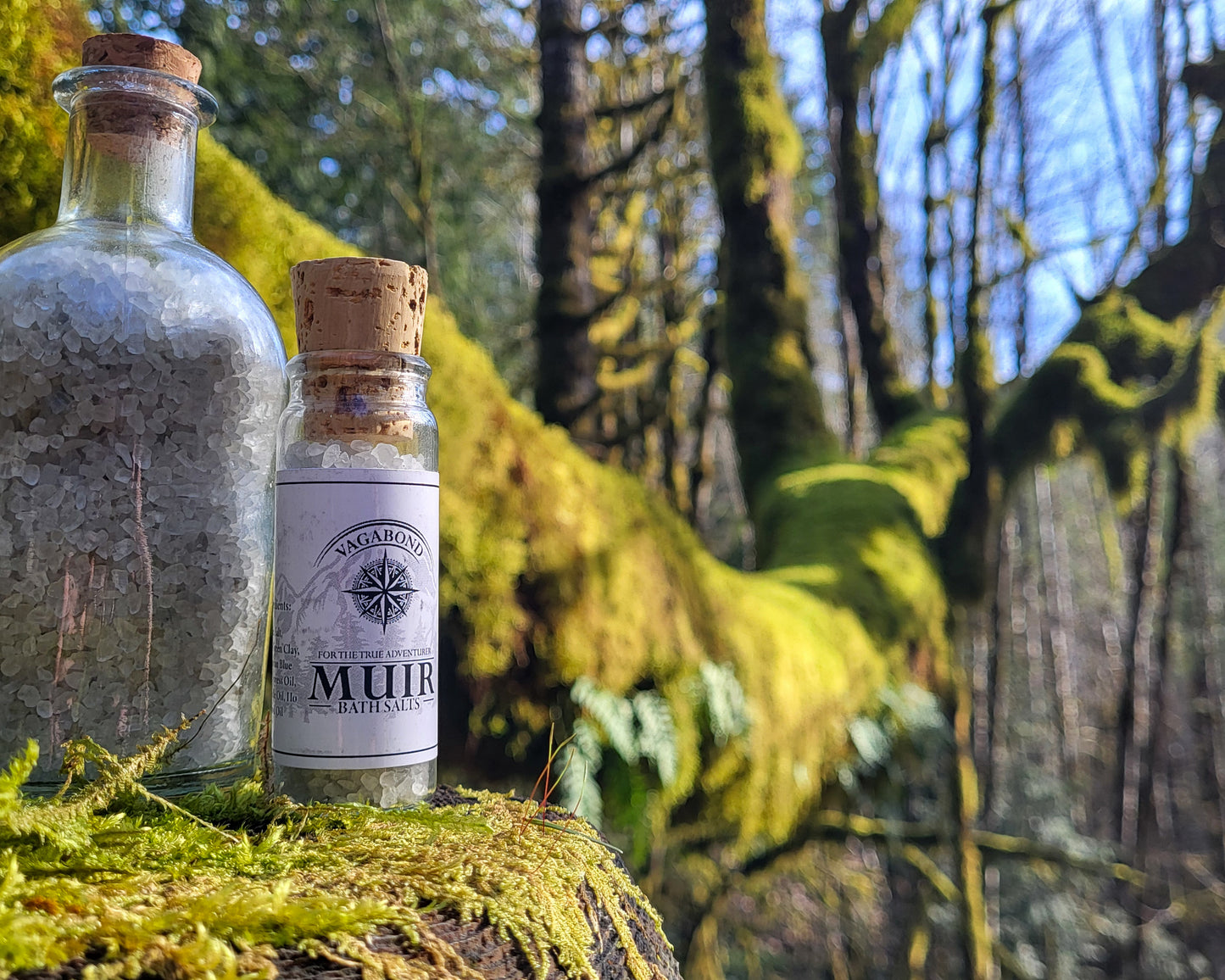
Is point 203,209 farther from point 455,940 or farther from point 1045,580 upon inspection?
point 1045,580

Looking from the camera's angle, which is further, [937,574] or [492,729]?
[937,574]

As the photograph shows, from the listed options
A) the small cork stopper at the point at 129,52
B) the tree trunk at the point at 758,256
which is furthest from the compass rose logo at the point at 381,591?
the tree trunk at the point at 758,256

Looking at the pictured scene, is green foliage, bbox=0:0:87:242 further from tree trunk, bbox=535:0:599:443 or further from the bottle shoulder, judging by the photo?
tree trunk, bbox=535:0:599:443

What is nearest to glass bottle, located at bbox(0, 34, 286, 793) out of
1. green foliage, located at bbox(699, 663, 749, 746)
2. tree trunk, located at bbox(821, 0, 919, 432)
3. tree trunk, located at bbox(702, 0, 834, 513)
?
green foliage, located at bbox(699, 663, 749, 746)

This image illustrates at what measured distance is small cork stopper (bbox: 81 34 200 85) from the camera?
0.93 meters

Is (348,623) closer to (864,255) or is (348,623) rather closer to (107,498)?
(107,498)

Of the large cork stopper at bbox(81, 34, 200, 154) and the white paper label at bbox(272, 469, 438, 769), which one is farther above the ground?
the large cork stopper at bbox(81, 34, 200, 154)

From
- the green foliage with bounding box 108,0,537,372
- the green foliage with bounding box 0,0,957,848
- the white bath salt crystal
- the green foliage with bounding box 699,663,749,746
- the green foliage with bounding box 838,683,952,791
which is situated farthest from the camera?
the green foliage with bounding box 108,0,537,372

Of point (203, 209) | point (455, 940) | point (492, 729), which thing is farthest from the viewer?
point (492, 729)

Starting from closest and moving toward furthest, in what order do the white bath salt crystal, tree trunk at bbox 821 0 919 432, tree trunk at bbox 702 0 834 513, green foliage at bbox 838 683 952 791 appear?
the white bath salt crystal, green foliage at bbox 838 683 952 791, tree trunk at bbox 702 0 834 513, tree trunk at bbox 821 0 919 432

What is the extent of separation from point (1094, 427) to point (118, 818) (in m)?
4.98

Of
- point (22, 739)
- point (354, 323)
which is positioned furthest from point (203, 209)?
point (22, 739)

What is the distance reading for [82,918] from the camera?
536 mm

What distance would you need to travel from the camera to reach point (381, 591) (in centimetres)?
91
